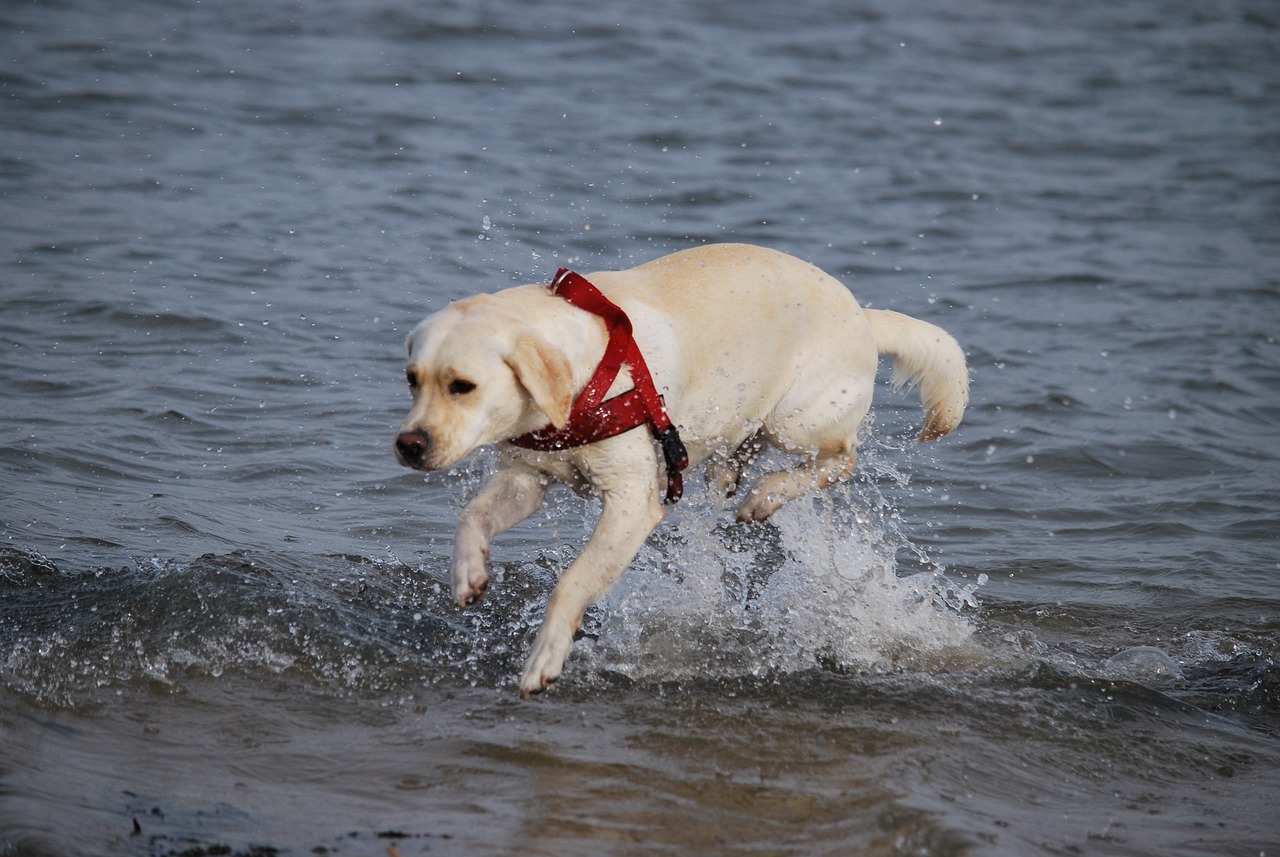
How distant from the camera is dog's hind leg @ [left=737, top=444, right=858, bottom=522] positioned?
18.0 ft

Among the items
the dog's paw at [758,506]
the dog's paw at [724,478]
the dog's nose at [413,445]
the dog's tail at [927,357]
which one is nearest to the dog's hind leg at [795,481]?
the dog's paw at [758,506]

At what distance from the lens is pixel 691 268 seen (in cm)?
507

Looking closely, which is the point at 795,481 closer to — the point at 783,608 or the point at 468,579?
the point at 783,608

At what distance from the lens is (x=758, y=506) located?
552 centimetres

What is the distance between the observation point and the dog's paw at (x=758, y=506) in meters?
5.50

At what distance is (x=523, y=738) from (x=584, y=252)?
6723 mm

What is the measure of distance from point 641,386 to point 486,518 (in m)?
0.73

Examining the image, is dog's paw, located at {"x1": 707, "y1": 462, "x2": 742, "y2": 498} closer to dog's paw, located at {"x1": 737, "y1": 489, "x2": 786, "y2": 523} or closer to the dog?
the dog

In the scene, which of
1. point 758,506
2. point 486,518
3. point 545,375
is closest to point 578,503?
point 758,506

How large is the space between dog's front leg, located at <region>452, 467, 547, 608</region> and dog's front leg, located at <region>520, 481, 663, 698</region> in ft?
0.86

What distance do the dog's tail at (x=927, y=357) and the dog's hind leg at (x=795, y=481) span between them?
0.48 m

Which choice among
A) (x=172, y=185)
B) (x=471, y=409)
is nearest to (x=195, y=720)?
(x=471, y=409)

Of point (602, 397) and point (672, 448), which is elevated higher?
point (602, 397)

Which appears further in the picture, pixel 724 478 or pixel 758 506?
pixel 724 478
